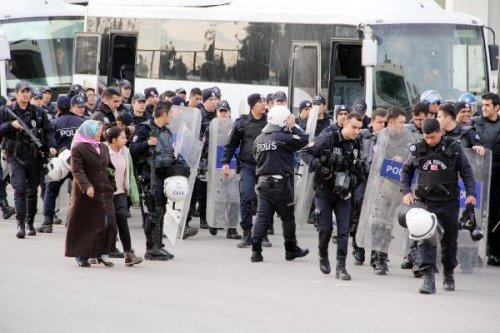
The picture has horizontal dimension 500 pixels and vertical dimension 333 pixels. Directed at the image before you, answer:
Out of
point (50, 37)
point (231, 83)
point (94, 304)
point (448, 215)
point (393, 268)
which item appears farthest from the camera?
point (50, 37)

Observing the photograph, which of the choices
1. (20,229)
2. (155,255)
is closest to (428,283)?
(155,255)

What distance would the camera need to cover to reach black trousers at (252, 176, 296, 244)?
15555mm

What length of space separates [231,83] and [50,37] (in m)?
4.83

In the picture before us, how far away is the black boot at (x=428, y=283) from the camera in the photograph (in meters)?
13.5

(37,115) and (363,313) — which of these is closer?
(363,313)

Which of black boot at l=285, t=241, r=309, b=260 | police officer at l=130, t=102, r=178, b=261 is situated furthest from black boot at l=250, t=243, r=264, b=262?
police officer at l=130, t=102, r=178, b=261

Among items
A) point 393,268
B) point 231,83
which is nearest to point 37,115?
point 393,268

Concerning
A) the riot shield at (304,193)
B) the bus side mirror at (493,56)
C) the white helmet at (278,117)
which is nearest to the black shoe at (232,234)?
the riot shield at (304,193)

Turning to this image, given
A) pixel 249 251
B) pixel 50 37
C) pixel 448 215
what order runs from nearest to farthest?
pixel 448 215 < pixel 249 251 < pixel 50 37

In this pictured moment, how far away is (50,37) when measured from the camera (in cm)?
2980

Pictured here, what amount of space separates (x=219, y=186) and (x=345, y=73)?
7312 mm

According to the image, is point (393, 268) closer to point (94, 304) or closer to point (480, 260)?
point (480, 260)

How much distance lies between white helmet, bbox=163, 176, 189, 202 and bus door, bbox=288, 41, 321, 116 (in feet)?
31.7

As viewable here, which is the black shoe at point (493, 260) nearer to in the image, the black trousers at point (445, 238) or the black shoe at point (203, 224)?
the black trousers at point (445, 238)
